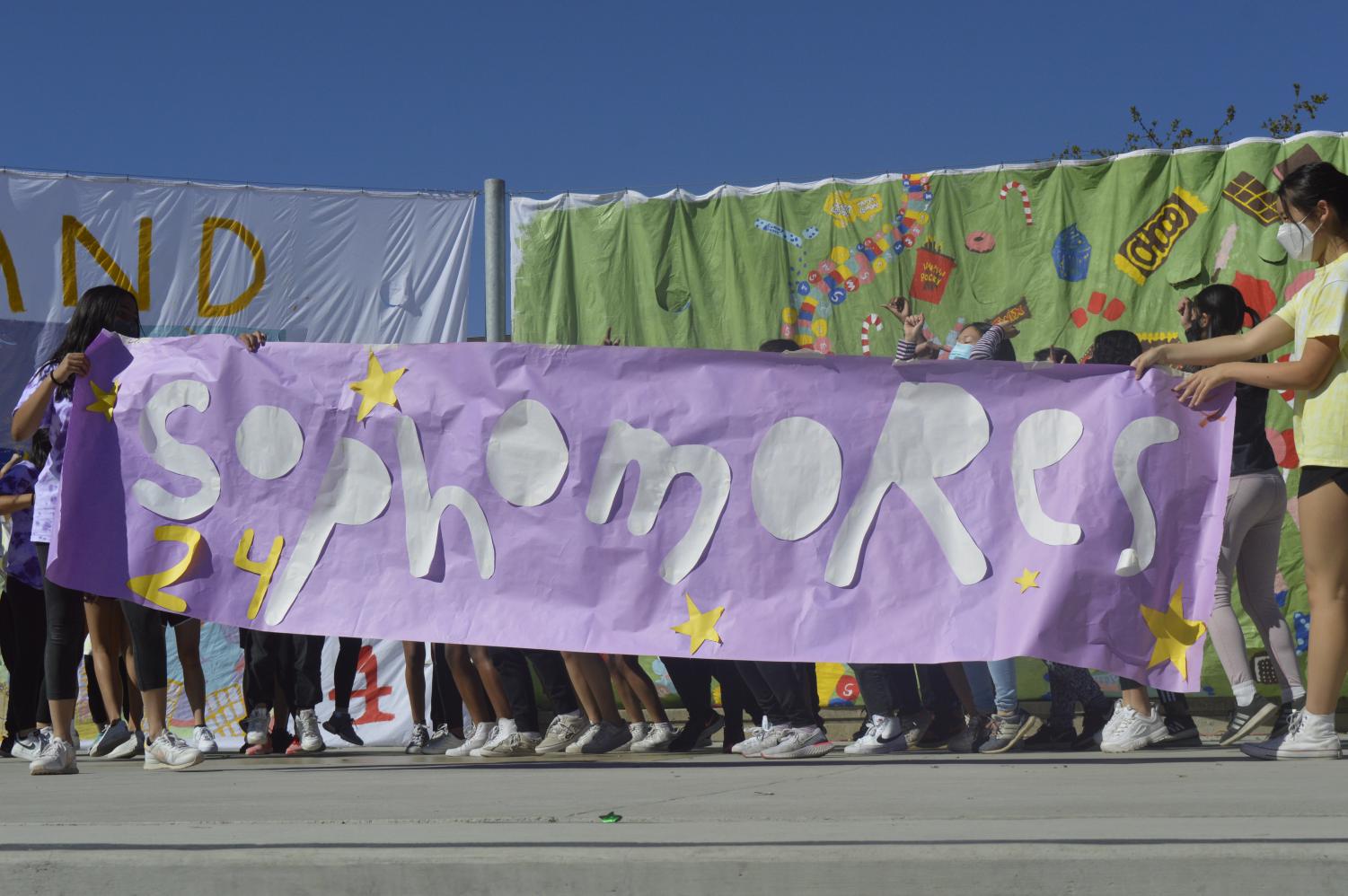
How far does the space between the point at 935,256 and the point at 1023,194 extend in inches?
21.6

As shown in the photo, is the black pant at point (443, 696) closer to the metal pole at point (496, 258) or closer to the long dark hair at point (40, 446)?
the metal pole at point (496, 258)

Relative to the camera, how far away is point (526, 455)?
5.36 m

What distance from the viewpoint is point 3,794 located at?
457 cm

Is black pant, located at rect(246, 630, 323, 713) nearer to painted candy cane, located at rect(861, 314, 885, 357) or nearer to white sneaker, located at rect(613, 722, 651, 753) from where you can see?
white sneaker, located at rect(613, 722, 651, 753)

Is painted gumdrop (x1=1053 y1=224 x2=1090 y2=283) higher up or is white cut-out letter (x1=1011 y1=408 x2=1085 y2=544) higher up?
painted gumdrop (x1=1053 y1=224 x2=1090 y2=283)

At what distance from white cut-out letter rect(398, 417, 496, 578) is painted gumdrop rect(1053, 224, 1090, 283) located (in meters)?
3.52

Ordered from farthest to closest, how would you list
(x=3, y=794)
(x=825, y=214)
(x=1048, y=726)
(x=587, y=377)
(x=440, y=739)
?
(x=825, y=214)
(x=440, y=739)
(x=1048, y=726)
(x=587, y=377)
(x=3, y=794)

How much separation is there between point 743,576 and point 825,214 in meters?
3.05

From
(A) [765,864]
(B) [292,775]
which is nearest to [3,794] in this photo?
(B) [292,775]

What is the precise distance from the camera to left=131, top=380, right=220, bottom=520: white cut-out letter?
Answer: 5480 millimetres

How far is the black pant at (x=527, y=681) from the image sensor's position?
20.7 feet

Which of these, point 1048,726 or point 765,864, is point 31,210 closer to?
point 1048,726

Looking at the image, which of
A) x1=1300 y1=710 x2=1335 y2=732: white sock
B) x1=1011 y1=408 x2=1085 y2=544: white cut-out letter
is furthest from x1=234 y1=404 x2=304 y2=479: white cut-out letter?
x1=1300 y1=710 x2=1335 y2=732: white sock

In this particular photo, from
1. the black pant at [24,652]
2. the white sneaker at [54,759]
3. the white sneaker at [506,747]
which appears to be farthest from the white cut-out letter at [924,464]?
the black pant at [24,652]
